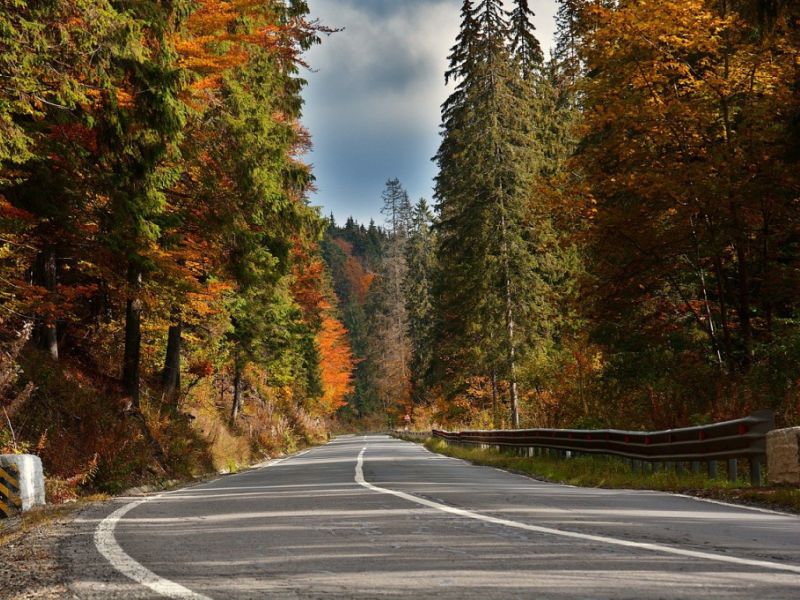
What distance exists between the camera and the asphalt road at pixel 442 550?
13.3ft

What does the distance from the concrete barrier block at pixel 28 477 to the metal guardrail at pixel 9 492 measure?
45 mm

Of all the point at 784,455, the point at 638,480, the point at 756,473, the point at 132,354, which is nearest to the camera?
the point at 784,455

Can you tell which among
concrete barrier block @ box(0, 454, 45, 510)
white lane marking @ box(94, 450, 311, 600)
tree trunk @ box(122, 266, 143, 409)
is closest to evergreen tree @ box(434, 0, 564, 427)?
tree trunk @ box(122, 266, 143, 409)

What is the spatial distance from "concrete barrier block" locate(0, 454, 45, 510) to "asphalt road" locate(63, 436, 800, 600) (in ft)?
3.74

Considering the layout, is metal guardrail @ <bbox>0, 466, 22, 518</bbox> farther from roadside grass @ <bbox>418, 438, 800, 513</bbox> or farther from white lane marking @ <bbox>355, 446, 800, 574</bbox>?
roadside grass @ <bbox>418, 438, 800, 513</bbox>

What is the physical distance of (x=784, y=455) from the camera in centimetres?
911

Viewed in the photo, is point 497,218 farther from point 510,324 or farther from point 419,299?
point 419,299

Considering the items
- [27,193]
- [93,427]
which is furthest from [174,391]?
[27,193]

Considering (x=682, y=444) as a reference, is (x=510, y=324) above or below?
above

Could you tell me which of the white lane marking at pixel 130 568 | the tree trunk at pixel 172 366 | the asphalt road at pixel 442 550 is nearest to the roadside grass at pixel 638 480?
the asphalt road at pixel 442 550

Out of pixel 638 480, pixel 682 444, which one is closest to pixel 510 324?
pixel 638 480

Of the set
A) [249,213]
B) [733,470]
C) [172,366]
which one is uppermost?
[249,213]

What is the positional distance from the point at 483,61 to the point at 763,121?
20407mm

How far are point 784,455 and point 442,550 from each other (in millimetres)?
5858
